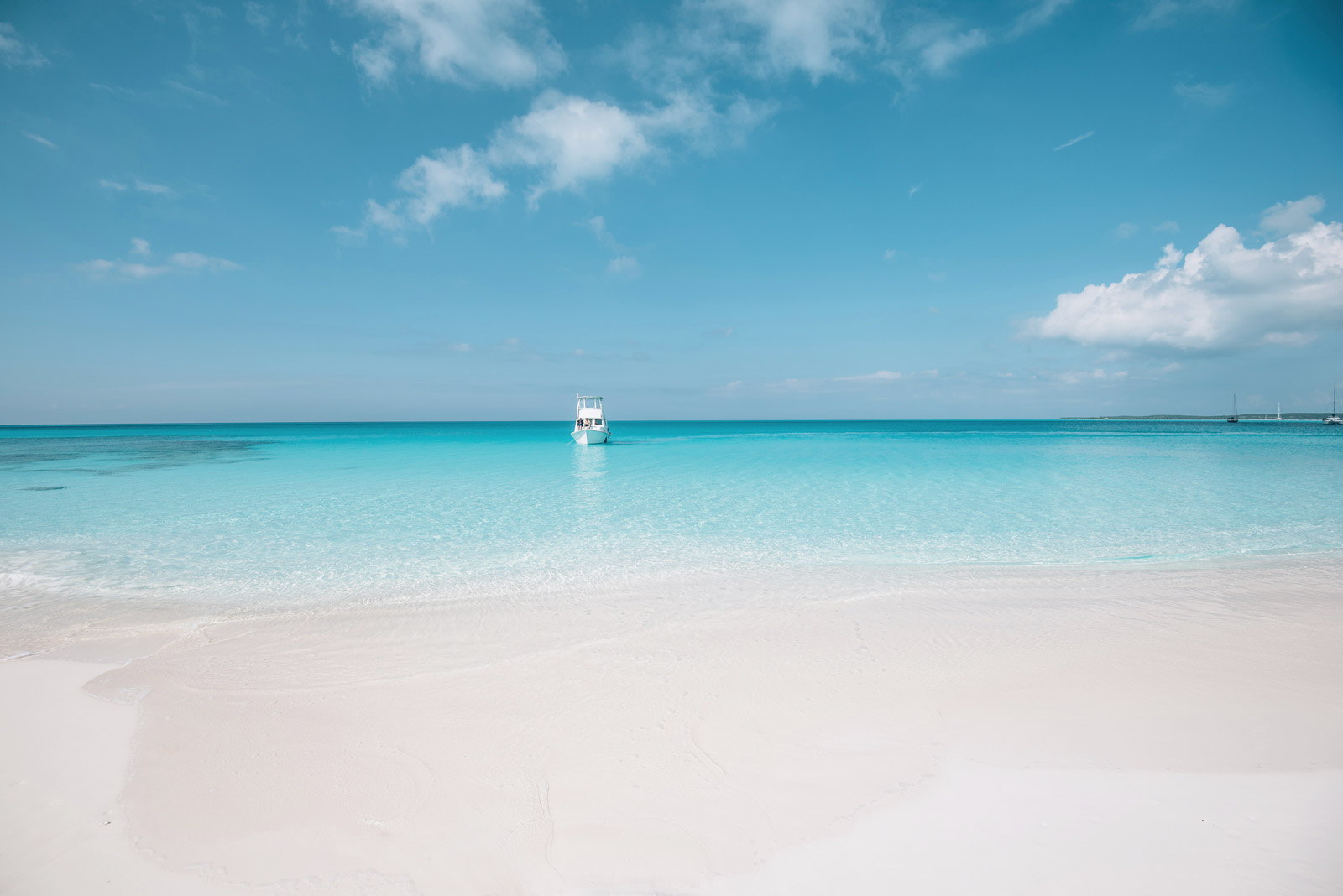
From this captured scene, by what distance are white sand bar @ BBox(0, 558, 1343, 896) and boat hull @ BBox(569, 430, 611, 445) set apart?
1527 inches

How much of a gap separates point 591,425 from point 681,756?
1678 inches

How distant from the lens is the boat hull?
149 feet

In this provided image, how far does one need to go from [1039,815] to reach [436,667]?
509cm

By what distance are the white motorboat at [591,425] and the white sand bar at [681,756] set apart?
3889 centimetres

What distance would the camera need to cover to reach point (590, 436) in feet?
149

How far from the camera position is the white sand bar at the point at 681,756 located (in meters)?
2.98

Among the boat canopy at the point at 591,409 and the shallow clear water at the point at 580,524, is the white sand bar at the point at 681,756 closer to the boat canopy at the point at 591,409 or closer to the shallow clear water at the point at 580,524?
the shallow clear water at the point at 580,524

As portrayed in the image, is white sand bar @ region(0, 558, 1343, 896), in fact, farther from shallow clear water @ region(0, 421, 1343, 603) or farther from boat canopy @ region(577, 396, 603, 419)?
boat canopy @ region(577, 396, 603, 419)

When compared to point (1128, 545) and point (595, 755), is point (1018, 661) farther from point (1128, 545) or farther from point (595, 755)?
point (1128, 545)

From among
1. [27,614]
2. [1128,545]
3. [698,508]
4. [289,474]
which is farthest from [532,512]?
[289,474]

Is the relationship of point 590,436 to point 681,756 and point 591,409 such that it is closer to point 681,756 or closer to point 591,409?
point 591,409

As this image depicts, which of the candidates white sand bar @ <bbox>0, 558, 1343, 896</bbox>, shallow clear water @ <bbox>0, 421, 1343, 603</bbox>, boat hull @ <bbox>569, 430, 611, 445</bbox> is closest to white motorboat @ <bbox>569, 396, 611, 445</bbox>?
boat hull @ <bbox>569, 430, 611, 445</bbox>

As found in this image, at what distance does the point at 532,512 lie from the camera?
14719 millimetres

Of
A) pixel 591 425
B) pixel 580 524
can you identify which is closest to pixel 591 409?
pixel 591 425
